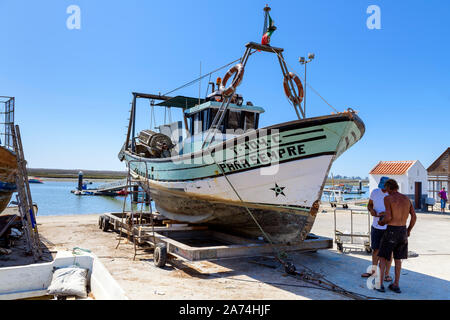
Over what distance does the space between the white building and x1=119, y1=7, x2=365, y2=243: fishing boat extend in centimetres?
1551

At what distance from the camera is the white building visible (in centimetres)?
2027

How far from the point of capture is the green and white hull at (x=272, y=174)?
547 centimetres

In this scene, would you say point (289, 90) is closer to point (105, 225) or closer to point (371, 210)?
point (371, 210)

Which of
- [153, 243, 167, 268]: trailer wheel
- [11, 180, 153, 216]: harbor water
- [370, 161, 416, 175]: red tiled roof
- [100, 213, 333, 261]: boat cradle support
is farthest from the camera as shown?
[11, 180, 153, 216]: harbor water

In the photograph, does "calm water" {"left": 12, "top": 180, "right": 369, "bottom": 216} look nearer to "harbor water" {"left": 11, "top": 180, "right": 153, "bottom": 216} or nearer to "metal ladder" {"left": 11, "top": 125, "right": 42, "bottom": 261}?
"harbor water" {"left": 11, "top": 180, "right": 153, "bottom": 216}

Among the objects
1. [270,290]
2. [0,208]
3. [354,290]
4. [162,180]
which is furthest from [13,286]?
[0,208]

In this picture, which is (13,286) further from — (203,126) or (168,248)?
(203,126)

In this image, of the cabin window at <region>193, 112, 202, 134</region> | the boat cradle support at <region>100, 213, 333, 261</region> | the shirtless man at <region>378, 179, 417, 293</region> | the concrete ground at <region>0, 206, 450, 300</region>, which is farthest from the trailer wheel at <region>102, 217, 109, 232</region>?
the shirtless man at <region>378, 179, 417, 293</region>

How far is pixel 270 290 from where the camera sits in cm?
495

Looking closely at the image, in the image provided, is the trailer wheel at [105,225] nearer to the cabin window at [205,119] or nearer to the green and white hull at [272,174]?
the green and white hull at [272,174]

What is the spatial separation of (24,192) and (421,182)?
22255 millimetres

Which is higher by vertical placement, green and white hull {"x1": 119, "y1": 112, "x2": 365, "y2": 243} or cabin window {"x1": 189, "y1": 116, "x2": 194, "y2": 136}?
cabin window {"x1": 189, "y1": 116, "x2": 194, "y2": 136}

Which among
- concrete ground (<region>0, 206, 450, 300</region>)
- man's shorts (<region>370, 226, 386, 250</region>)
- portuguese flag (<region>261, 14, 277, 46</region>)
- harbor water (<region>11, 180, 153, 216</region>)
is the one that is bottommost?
harbor water (<region>11, 180, 153, 216</region>)

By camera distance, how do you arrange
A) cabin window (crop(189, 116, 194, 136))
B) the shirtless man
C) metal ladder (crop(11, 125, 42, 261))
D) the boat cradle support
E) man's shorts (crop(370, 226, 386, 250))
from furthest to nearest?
cabin window (crop(189, 116, 194, 136)) → metal ladder (crop(11, 125, 42, 261)) → the boat cradle support → man's shorts (crop(370, 226, 386, 250)) → the shirtless man
